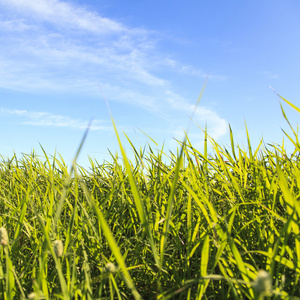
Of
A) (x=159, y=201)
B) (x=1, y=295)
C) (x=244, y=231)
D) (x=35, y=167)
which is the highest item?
(x=35, y=167)

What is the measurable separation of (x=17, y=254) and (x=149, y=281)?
25.3 inches

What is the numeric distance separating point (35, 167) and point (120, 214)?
4.36 ft

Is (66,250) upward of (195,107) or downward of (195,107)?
downward

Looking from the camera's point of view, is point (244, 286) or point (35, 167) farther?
point (35, 167)

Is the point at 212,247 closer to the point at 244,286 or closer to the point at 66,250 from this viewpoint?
the point at 244,286

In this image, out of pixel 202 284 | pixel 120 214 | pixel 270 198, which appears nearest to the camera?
pixel 202 284

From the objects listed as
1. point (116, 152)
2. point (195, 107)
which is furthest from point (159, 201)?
point (116, 152)

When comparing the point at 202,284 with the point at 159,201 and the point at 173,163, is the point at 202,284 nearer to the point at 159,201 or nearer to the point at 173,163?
the point at 159,201

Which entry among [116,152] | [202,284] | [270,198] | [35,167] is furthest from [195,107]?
[35,167]

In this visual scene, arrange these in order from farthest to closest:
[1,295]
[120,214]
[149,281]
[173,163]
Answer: [173,163] → [120,214] → [149,281] → [1,295]

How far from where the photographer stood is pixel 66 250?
1225 mm

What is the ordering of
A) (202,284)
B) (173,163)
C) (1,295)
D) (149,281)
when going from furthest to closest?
(173,163), (149,281), (1,295), (202,284)

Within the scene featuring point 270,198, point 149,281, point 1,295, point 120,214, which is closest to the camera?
point 1,295

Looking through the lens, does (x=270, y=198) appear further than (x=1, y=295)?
Yes
